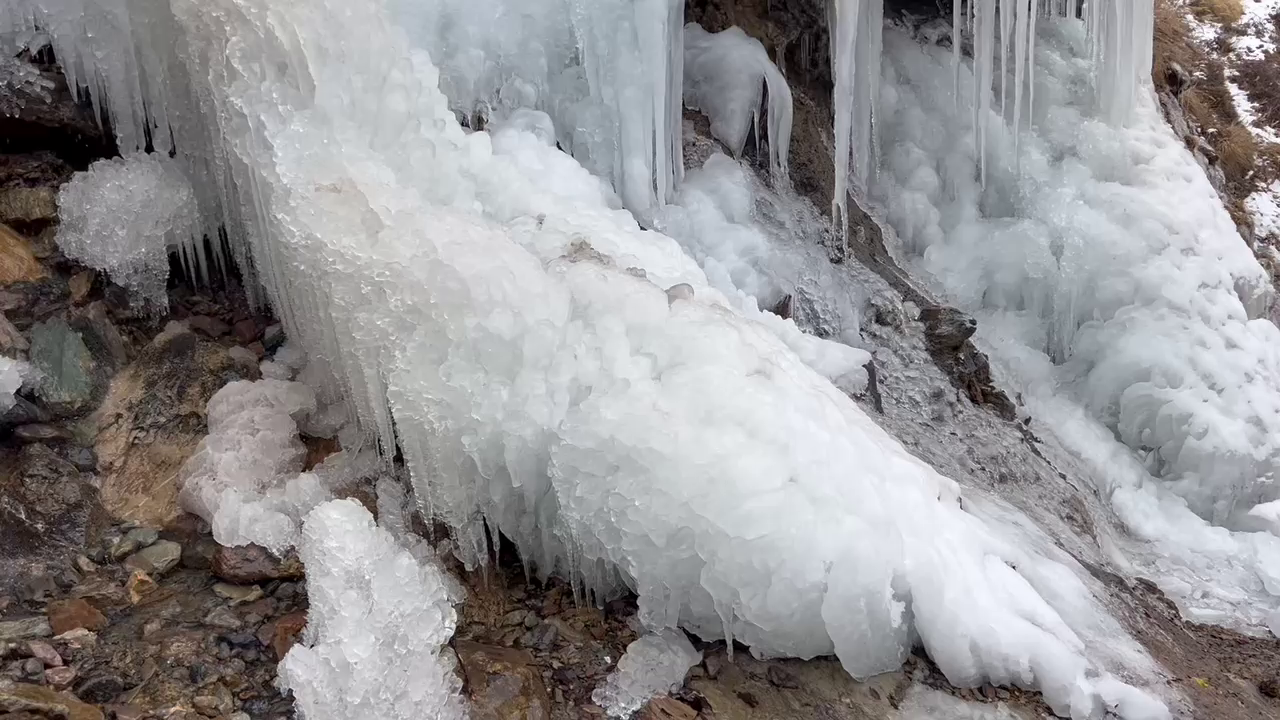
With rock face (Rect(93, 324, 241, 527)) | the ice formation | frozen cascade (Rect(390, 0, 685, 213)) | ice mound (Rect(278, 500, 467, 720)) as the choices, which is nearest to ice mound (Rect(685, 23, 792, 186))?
frozen cascade (Rect(390, 0, 685, 213))

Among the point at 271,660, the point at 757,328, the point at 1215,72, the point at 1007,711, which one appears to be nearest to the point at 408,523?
the point at 271,660

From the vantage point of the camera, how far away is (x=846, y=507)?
3.08m

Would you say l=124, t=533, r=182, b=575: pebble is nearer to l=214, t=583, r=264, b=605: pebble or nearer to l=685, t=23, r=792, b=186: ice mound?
l=214, t=583, r=264, b=605: pebble

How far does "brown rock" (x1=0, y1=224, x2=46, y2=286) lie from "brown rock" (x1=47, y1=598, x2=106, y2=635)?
Answer: 1584 mm

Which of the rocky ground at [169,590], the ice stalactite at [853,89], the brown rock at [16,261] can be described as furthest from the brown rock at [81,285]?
the ice stalactite at [853,89]

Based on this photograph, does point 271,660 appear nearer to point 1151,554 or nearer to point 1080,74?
point 1151,554

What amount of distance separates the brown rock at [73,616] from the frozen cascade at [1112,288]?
5.32m

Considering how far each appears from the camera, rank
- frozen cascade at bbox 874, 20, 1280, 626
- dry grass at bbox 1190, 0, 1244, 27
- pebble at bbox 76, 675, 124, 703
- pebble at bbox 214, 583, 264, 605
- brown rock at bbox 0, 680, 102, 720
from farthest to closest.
A: dry grass at bbox 1190, 0, 1244, 27, frozen cascade at bbox 874, 20, 1280, 626, pebble at bbox 214, 583, 264, 605, pebble at bbox 76, 675, 124, 703, brown rock at bbox 0, 680, 102, 720

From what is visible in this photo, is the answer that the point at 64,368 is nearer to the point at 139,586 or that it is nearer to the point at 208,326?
the point at 208,326

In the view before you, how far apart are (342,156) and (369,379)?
926mm

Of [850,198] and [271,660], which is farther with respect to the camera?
[850,198]

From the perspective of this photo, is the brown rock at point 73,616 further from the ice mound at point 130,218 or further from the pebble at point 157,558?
the ice mound at point 130,218

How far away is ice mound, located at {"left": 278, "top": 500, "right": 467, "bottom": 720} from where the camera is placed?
2658 millimetres

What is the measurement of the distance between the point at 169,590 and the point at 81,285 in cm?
158
